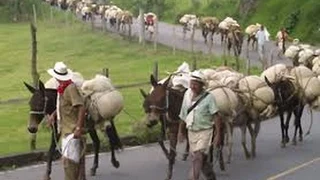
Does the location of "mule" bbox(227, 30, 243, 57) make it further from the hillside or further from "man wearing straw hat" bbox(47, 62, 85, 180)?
"man wearing straw hat" bbox(47, 62, 85, 180)

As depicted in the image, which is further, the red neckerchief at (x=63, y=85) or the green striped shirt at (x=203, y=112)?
the green striped shirt at (x=203, y=112)

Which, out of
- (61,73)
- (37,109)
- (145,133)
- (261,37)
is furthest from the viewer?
(261,37)

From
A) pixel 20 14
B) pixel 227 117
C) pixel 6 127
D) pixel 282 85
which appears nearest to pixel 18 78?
pixel 6 127

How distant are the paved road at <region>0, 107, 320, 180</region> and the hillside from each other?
31.5 m

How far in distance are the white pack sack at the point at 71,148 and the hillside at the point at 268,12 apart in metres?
39.5

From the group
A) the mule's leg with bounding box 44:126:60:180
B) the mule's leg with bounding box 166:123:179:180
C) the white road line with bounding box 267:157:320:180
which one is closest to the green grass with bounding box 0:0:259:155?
the mule's leg with bounding box 44:126:60:180

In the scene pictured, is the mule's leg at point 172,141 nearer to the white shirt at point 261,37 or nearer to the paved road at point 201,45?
the paved road at point 201,45

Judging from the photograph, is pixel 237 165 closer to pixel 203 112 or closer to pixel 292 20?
pixel 203 112

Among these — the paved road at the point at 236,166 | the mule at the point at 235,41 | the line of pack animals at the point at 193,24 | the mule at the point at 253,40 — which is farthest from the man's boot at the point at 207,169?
the mule at the point at 253,40

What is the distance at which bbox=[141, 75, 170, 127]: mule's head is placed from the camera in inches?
581

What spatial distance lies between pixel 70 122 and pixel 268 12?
4739cm

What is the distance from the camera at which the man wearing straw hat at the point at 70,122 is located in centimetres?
1186

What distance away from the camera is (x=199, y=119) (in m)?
12.7

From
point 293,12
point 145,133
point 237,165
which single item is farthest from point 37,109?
point 293,12
